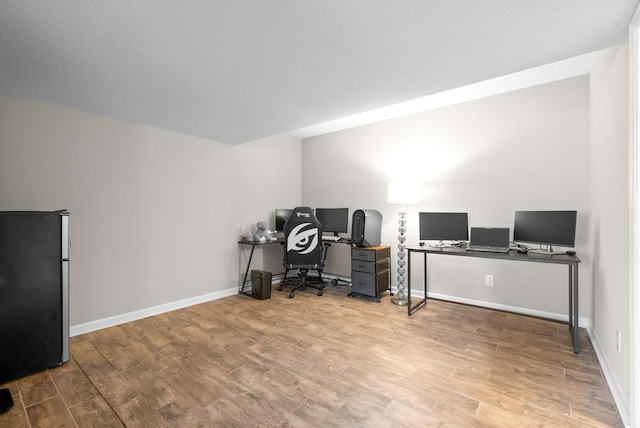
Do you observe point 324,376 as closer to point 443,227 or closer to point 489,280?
point 443,227

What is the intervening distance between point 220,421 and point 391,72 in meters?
2.52

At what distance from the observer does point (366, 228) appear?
4113 millimetres

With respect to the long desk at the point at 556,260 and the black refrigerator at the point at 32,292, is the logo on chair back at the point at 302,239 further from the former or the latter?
the black refrigerator at the point at 32,292

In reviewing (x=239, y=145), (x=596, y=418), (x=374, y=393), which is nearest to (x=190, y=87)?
(x=239, y=145)

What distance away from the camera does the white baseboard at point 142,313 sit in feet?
9.53

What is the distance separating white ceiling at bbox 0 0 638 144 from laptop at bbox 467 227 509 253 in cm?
161

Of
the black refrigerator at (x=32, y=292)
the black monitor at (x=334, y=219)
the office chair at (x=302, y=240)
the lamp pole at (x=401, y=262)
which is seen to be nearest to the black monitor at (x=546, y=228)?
the lamp pole at (x=401, y=262)

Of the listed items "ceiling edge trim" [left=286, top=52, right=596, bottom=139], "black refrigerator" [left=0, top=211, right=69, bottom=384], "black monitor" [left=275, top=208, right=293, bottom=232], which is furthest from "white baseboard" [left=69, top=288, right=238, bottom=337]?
"ceiling edge trim" [left=286, top=52, right=596, bottom=139]

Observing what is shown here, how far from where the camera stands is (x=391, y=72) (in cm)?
212

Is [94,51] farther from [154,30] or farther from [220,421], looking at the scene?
[220,421]

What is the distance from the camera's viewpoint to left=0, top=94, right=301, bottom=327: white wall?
8.76ft

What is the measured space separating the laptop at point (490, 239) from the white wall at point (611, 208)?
69 centimetres

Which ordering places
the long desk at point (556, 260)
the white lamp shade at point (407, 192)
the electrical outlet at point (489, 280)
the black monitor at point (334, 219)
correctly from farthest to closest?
the black monitor at point (334, 219), the white lamp shade at point (407, 192), the electrical outlet at point (489, 280), the long desk at point (556, 260)

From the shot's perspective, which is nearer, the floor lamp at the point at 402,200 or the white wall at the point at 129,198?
the white wall at the point at 129,198
